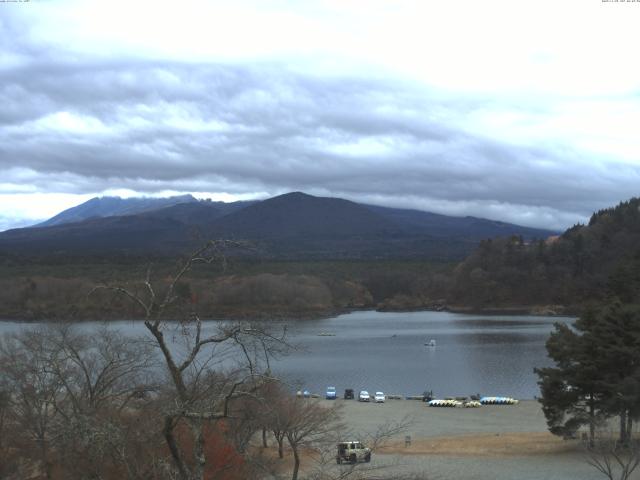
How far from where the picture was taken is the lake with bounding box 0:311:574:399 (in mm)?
51156

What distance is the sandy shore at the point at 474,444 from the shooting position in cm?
2319

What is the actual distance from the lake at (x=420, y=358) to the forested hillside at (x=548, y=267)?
3113cm

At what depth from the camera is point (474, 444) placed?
29422 millimetres

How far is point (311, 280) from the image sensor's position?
139 meters

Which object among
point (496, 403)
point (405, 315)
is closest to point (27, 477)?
point (496, 403)

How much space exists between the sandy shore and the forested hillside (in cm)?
9379

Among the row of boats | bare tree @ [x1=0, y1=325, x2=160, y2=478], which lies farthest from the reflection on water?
bare tree @ [x1=0, y1=325, x2=160, y2=478]

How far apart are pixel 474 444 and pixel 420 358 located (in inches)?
1432

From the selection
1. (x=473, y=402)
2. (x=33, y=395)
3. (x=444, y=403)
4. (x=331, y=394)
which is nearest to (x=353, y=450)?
(x=33, y=395)

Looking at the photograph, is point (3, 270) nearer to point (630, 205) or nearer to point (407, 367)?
point (407, 367)

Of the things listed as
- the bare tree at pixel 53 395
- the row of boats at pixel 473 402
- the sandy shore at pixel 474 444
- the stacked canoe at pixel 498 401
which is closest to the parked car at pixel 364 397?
the sandy shore at pixel 474 444

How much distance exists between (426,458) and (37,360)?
1308 centimetres

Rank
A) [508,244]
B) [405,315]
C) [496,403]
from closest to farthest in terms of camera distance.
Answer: [496,403], [405,315], [508,244]

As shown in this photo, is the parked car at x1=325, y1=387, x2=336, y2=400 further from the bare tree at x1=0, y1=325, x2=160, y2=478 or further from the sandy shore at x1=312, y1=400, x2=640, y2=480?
the bare tree at x1=0, y1=325, x2=160, y2=478
